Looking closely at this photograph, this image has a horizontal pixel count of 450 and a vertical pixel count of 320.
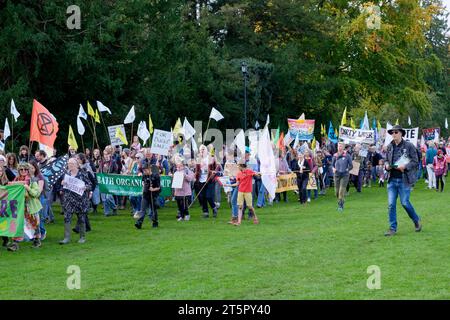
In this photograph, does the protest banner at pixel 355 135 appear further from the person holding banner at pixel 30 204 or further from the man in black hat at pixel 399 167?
the person holding banner at pixel 30 204

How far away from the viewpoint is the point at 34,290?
11.0 meters

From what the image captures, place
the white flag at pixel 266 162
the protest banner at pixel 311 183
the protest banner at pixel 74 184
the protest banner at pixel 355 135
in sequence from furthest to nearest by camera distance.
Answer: the protest banner at pixel 355 135 < the protest banner at pixel 311 183 < the white flag at pixel 266 162 < the protest banner at pixel 74 184

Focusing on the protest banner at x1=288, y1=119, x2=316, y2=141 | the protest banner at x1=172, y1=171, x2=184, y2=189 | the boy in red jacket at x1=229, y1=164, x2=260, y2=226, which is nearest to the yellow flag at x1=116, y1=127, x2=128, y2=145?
the protest banner at x1=172, y1=171, x2=184, y2=189

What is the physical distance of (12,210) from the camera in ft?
51.0

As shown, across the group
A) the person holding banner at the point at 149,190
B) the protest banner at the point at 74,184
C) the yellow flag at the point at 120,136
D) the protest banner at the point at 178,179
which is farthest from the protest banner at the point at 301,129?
the protest banner at the point at 74,184

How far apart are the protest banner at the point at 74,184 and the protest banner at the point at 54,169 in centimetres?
262

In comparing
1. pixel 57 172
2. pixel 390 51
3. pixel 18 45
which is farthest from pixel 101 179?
pixel 390 51

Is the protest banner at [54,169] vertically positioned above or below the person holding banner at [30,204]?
above


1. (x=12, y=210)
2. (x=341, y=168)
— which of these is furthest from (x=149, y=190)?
(x=341, y=168)

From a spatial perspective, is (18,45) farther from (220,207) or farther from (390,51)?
(390,51)

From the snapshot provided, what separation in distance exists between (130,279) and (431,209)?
12271 millimetres

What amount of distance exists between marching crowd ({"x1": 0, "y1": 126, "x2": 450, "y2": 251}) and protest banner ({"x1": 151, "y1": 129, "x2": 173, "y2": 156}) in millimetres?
434

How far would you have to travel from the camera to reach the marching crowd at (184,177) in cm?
1602
